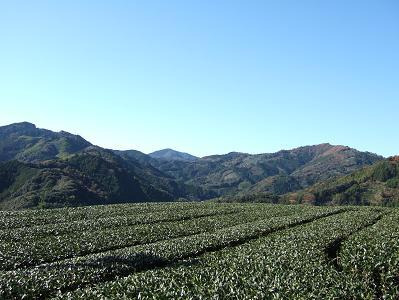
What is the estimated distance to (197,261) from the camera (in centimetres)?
→ 3030

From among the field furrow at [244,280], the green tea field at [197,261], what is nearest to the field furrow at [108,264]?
the green tea field at [197,261]

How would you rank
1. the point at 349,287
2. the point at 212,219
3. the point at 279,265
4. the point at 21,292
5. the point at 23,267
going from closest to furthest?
the point at 349,287 → the point at 21,292 → the point at 279,265 → the point at 23,267 → the point at 212,219

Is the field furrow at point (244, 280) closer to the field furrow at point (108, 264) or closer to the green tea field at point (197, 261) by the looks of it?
the green tea field at point (197, 261)

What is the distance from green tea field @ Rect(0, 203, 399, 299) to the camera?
20375 millimetres

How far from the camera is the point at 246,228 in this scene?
157 ft

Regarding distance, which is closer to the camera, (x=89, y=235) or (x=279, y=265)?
(x=279, y=265)

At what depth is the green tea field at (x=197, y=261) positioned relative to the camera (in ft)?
66.8

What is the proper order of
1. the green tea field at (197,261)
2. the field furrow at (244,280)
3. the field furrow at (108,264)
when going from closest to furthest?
the field furrow at (244,280) < the green tea field at (197,261) < the field furrow at (108,264)

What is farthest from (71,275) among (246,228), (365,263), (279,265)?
(246,228)

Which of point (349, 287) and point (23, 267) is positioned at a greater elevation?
point (349, 287)

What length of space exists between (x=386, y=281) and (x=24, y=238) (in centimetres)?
3448

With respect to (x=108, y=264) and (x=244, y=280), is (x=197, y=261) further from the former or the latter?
(x=244, y=280)

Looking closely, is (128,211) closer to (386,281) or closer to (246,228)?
(246,228)

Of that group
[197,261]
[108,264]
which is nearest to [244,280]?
[197,261]
